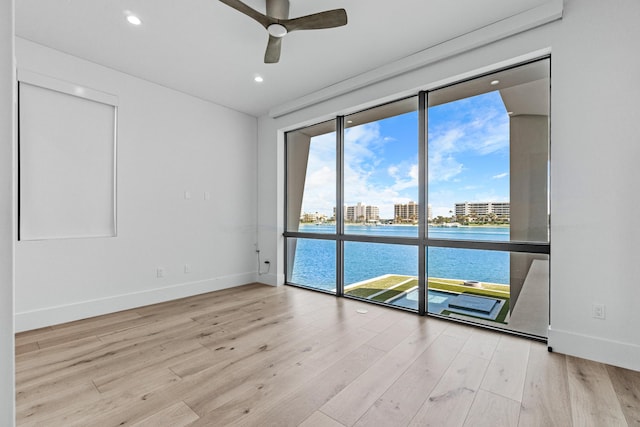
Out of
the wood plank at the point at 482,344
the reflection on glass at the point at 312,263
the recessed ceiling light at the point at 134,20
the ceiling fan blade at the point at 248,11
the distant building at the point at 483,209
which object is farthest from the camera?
the reflection on glass at the point at 312,263

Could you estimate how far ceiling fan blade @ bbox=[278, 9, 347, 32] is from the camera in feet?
6.87

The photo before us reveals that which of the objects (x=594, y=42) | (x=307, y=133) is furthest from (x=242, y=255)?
(x=594, y=42)

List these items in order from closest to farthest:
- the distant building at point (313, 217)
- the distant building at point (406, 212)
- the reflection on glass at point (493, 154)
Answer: the reflection on glass at point (493, 154) < the distant building at point (406, 212) < the distant building at point (313, 217)

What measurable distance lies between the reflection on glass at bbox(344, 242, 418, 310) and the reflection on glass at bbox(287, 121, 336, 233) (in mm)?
521

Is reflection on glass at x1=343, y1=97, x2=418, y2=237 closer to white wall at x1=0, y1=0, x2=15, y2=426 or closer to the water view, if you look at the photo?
the water view

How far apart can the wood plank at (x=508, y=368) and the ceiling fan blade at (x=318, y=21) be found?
2.63m

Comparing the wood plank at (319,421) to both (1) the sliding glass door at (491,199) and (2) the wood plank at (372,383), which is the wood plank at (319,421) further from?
(1) the sliding glass door at (491,199)

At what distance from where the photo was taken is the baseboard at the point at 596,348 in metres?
1.99

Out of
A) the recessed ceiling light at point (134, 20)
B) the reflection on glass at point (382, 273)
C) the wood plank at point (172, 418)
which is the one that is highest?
the recessed ceiling light at point (134, 20)

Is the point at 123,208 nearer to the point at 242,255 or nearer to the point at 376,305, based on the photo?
the point at 242,255

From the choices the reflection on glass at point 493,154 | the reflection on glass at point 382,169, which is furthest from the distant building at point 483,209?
the reflection on glass at point 382,169

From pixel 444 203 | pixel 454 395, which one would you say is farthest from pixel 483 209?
pixel 454 395

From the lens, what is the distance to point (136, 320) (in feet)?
9.82

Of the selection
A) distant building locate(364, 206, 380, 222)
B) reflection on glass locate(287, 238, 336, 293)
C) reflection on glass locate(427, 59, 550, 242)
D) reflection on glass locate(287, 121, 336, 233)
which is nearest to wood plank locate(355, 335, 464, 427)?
reflection on glass locate(427, 59, 550, 242)
